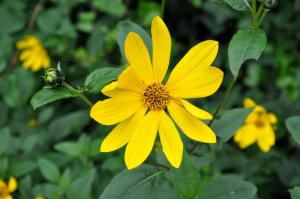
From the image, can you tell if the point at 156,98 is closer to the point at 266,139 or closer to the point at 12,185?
the point at 12,185

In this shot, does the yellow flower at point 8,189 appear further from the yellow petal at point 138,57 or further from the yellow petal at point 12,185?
the yellow petal at point 138,57

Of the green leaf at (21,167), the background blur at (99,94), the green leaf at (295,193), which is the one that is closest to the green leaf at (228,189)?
the green leaf at (295,193)

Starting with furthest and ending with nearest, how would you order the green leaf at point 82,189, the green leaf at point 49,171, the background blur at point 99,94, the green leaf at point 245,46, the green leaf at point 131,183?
the background blur at point 99,94 → the green leaf at point 49,171 → the green leaf at point 82,189 → the green leaf at point 131,183 → the green leaf at point 245,46

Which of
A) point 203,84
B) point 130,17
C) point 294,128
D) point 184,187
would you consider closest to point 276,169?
point 294,128

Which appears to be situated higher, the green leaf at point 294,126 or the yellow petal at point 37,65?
the green leaf at point 294,126

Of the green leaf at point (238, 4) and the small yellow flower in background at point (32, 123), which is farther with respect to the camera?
the small yellow flower in background at point (32, 123)

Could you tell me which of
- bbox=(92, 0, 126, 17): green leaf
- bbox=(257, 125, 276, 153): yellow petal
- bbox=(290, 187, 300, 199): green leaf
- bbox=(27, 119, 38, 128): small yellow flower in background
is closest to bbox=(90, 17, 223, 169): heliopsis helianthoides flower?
bbox=(290, 187, 300, 199): green leaf

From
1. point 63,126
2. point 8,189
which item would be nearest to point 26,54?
point 63,126
